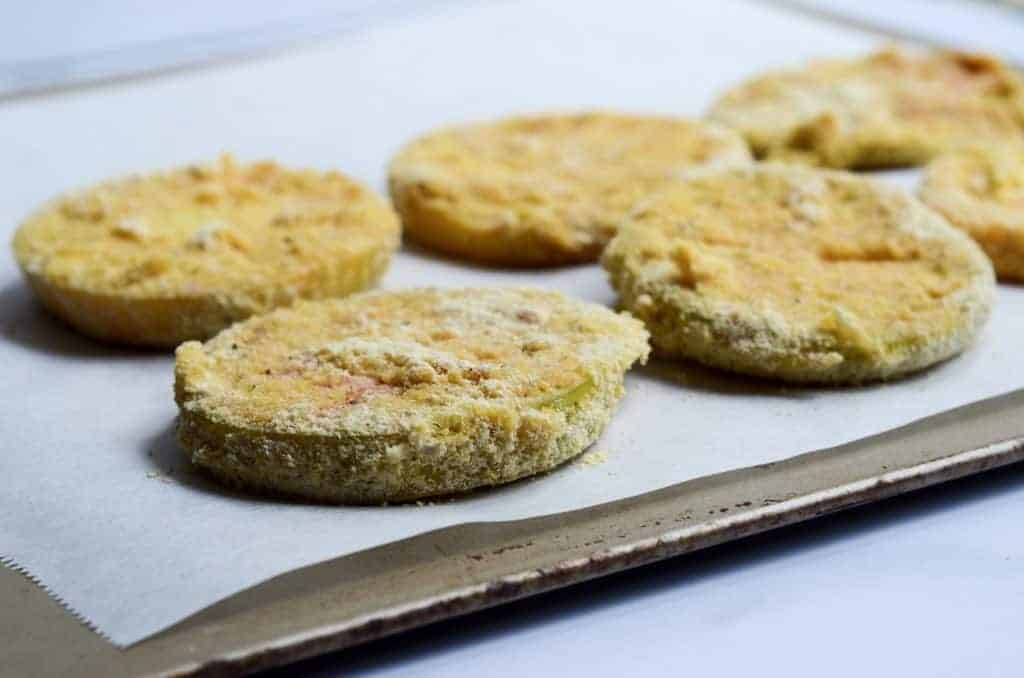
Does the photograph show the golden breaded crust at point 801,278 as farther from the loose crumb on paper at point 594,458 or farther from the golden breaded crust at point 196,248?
the golden breaded crust at point 196,248

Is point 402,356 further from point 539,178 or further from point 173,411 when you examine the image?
point 539,178

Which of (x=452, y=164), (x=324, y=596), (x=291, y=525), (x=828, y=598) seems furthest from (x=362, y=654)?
(x=452, y=164)

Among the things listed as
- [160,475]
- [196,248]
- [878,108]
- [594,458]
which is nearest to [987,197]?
[878,108]

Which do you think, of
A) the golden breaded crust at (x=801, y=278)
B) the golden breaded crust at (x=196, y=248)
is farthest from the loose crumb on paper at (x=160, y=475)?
the golden breaded crust at (x=801, y=278)

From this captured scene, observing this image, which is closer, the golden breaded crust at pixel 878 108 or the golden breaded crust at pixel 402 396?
the golden breaded crust at pixel 402 396

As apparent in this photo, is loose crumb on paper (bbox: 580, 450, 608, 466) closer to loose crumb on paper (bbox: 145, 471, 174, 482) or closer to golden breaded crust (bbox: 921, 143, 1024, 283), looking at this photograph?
loose crumb on paper (bbox: 145, 471, 174, 482)

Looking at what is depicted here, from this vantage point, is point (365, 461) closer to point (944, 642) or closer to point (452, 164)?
point (944, 642)
